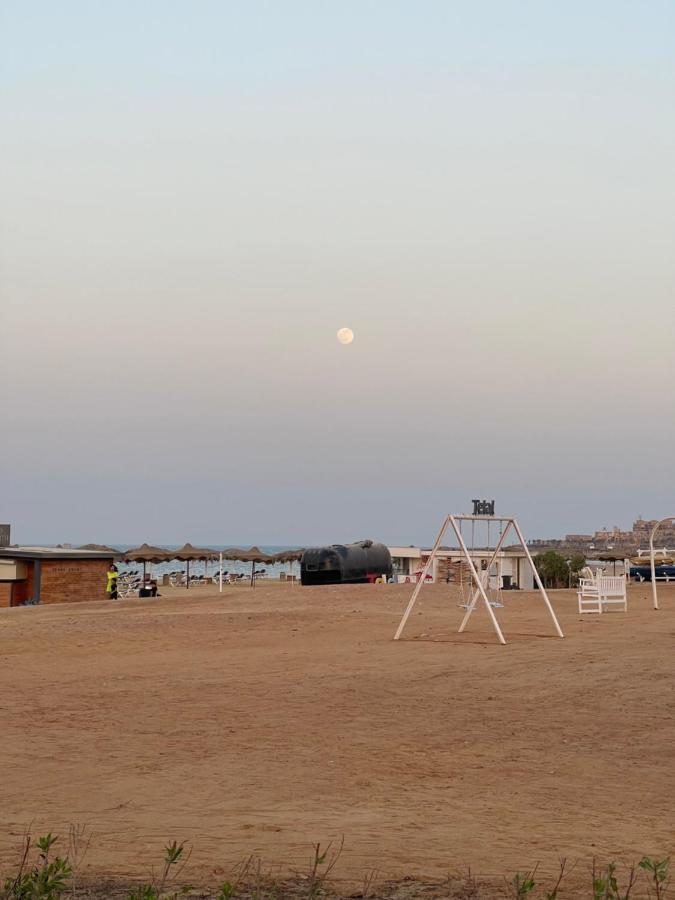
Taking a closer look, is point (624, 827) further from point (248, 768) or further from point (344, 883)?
point (248, 768)

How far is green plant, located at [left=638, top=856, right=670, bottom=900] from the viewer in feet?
19.2

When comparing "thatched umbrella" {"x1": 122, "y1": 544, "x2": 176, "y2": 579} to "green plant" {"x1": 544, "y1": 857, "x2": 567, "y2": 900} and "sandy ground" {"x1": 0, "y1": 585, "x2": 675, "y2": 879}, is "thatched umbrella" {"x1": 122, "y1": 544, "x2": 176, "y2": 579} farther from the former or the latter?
"green plant" {"x1": 544, "y1": 857, "x2": 567, "y2": 900}

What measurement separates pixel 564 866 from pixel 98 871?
300 centimetres

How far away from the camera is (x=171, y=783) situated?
32.1ft

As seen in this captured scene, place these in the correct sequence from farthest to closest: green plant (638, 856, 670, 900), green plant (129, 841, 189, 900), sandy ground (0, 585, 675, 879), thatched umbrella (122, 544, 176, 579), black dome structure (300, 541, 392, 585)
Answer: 1. thatched umbrella (122, 544, 176, 579)
2. black dome structure (300, 541, 392, 585)
3. sandy ground (0, 585, 675, 879)
4. green plant (638, 856, 670, 900)
5. green plant (129, 841, 189, 900)

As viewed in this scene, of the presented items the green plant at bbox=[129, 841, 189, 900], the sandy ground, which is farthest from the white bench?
the green plant at bbox=[129, 841, 189, 900]

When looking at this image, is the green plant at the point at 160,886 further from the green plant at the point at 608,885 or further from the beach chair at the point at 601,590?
the beach chair at the point at 601,590

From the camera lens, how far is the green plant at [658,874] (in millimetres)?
5844

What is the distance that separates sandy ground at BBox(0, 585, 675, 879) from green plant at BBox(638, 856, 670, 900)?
709 mm

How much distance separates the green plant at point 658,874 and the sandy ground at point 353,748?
27.9 inches

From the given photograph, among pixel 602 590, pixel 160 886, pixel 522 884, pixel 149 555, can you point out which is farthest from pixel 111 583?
pixel 522 884

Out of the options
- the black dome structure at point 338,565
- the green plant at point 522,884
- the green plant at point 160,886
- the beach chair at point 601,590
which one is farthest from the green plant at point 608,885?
the black dome structure at point 338,565

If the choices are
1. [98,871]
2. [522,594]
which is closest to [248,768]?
[98,871]

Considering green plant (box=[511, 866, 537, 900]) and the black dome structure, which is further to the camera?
the black dome structure
